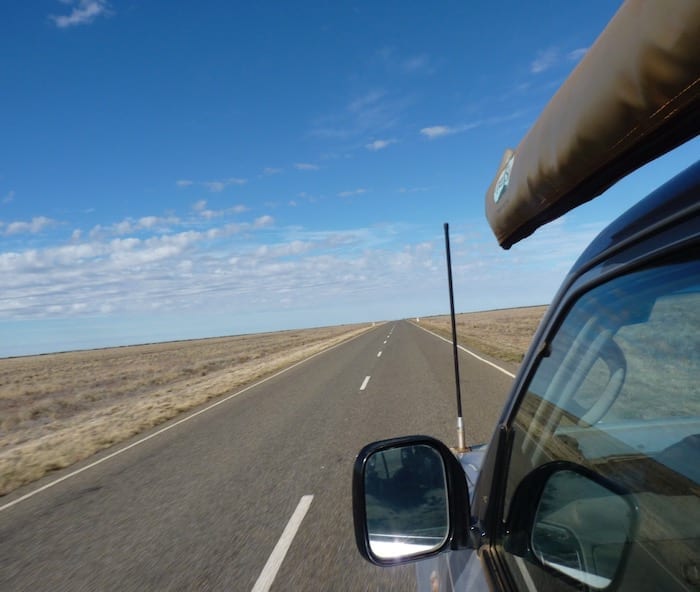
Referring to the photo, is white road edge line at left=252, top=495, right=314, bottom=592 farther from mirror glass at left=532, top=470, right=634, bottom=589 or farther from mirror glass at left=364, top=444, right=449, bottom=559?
mirror glass at left=532, top=470, right=634, bottom=589

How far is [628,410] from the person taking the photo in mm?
1291

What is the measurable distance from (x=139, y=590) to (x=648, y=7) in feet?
15.0

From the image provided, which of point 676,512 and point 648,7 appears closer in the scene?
point 648,7

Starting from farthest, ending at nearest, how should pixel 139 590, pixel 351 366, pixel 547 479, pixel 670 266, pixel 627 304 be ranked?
pixel 351 366, pixel 139 590, pixel 547 479, pixel 627 304, pixel 670 266

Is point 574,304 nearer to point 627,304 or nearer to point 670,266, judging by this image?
point 627,304

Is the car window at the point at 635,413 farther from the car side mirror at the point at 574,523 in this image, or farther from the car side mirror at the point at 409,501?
the car side mirror at the point at 409,501

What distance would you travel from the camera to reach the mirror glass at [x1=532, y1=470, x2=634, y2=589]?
3.87 feet

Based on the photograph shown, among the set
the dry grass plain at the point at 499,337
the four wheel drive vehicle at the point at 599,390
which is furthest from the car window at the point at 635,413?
the dry grass plain at the point at 499,337

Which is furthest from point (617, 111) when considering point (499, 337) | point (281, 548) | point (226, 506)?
point (499, 337)

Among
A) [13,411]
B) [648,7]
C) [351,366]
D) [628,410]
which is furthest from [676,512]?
[13,411]

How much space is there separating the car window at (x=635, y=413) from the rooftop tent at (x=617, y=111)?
0.79 ft

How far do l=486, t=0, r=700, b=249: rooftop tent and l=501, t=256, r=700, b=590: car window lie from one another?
9.5 inches

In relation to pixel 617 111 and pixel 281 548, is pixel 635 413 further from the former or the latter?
pixel 281 548

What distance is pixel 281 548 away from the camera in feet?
14.6
